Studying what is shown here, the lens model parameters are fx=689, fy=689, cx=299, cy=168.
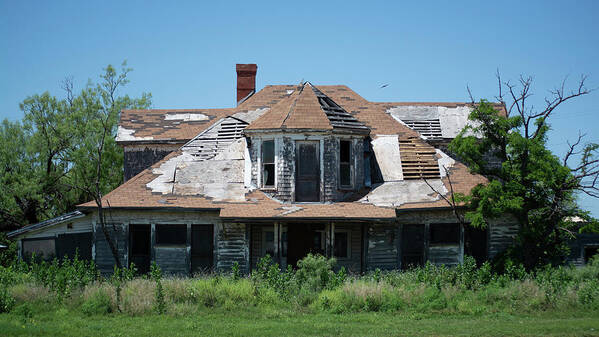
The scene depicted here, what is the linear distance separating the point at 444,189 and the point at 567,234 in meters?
4.14

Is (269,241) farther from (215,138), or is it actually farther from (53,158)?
(53,158)

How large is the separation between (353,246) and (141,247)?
7.50 meters

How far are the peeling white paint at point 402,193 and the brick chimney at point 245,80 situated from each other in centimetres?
1065

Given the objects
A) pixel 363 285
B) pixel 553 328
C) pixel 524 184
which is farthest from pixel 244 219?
pixel 553 328

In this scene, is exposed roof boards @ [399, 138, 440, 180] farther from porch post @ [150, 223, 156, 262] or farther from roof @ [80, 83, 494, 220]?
porch post @ [150, 223, 156, 262]

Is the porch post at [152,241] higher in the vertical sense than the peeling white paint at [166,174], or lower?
lower

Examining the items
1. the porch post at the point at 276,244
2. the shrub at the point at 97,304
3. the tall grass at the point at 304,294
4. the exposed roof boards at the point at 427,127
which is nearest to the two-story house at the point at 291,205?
the porch post at the point at 276,244

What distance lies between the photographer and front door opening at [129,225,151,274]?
2355 centimetres

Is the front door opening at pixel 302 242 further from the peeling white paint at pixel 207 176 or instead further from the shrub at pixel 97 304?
the shrub at pixel 97 304

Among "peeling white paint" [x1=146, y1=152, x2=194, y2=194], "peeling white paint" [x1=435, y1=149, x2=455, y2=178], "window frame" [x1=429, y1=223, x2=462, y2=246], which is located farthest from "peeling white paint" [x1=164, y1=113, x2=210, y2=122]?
"window frame" [x1=429, y1=223, x2=462, y2=246]

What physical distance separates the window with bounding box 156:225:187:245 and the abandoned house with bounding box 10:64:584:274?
36 millimetres

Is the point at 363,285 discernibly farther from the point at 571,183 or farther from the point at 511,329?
the point at 571,183

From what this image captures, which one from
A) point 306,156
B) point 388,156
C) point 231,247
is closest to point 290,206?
point 306,156

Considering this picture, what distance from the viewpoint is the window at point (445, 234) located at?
77.0 ft
